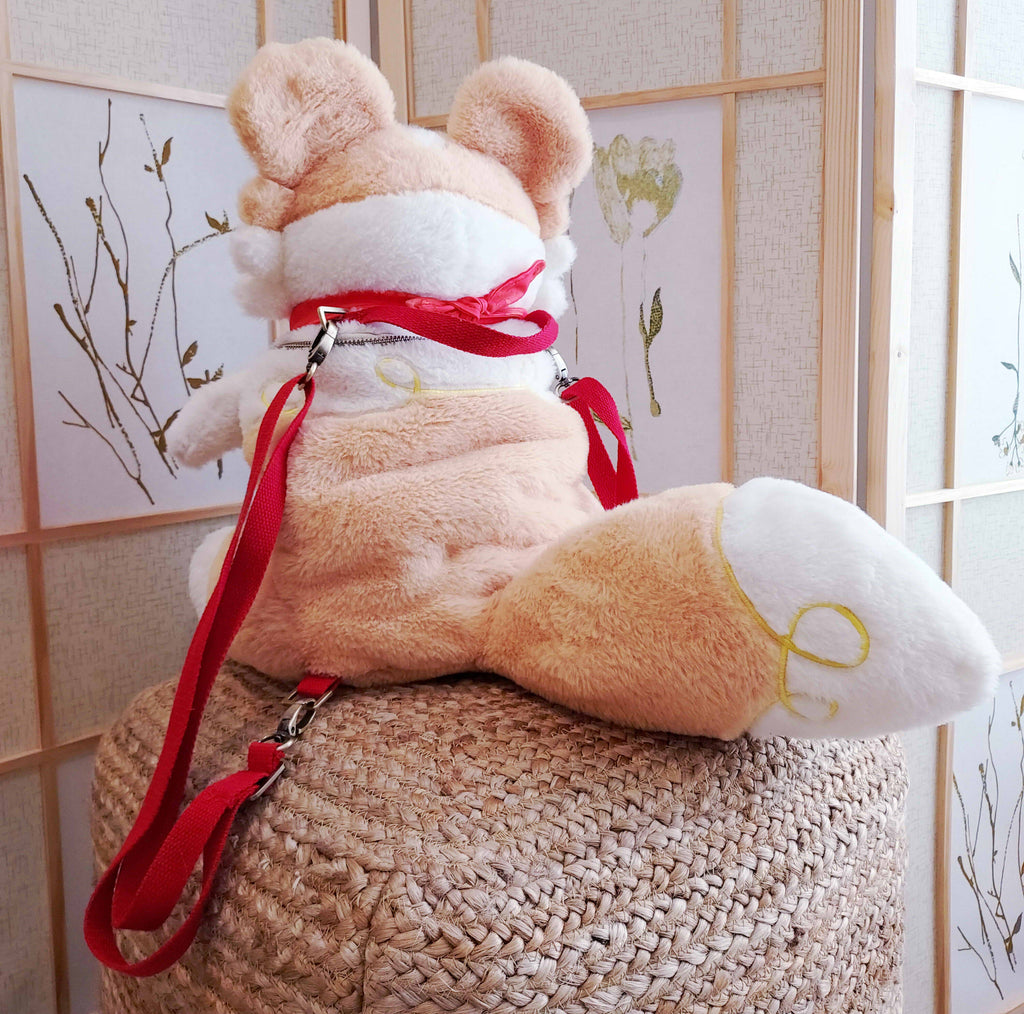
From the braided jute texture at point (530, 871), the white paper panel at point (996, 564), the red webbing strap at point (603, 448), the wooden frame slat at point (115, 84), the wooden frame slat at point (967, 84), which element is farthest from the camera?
the white paper panel at point (996, 564)

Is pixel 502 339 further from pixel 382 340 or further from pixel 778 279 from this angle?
pixel 778 279

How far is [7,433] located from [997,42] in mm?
1164

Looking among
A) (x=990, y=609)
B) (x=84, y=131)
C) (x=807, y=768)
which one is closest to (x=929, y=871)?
(x=990, y=609)

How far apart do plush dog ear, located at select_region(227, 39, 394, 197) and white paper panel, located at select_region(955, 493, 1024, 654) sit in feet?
2.79

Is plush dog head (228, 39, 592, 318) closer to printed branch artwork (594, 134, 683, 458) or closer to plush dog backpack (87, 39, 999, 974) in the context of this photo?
plush dog backpack (87, 39, 999, 974)

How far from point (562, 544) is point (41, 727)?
669 mm

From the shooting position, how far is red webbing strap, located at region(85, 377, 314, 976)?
555 millimetres

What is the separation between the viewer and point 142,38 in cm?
101

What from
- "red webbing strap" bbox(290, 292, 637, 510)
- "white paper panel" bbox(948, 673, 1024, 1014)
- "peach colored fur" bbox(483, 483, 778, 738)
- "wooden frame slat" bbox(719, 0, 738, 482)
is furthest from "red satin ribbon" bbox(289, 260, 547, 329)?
"white paper panel" bbox(948, 673, 1024, 1014)

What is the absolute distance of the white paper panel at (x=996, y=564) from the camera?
1171 mm

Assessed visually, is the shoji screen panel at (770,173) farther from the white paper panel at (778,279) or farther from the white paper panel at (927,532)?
the white paper panel at (927,532)

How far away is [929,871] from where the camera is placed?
1157mm

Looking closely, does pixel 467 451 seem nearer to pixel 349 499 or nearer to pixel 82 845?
pixel 349 499

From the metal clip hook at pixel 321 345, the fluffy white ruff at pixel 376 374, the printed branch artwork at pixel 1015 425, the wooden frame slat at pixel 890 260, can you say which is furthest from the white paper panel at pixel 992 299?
the metal clip hook at pixel 321 345
